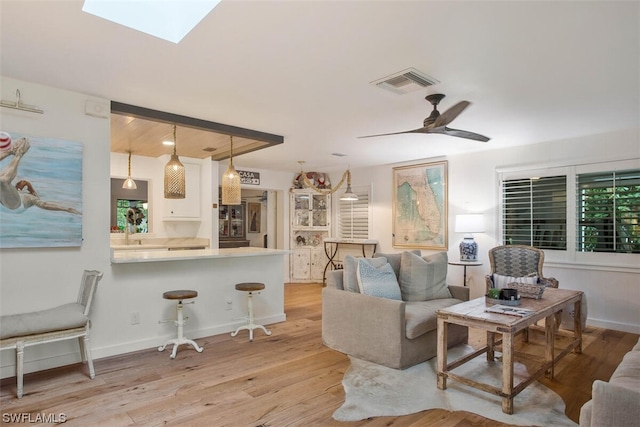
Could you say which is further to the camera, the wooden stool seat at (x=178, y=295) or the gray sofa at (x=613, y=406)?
the wooden stool seat at (x=178, y=295)

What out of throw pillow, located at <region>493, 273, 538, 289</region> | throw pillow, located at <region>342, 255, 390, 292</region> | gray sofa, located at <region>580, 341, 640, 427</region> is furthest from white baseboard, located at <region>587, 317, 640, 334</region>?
gray sofa, located at <region>580, 341, 640, 427</region>

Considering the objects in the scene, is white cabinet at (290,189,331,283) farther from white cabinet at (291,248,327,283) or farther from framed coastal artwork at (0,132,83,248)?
framed coastal artwork at (0,132,83,248)

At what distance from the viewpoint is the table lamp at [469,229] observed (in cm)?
525

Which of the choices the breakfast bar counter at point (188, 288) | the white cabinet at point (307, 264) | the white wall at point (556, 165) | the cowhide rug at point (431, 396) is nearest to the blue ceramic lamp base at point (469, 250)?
the white wall at point (556, 165)

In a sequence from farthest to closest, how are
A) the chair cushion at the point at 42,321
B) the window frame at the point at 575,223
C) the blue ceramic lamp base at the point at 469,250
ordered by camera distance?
the blue ceramic lamp base at the point at 469,250 < the window frame at the point at 575,223 < the chair cushion at the point at 42,321

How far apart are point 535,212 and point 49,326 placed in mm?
5545

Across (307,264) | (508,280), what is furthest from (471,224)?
(307,264)

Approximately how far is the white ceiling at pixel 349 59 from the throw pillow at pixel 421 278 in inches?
59.8

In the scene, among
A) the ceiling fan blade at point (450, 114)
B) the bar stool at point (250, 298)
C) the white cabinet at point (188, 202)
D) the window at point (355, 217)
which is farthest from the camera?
the window at point (355, 217)

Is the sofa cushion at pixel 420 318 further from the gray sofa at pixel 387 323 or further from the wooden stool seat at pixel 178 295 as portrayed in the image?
the wooden stool seat at pixel 178 295

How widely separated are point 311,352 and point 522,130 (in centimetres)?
349

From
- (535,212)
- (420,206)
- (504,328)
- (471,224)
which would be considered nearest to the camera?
(504,328)

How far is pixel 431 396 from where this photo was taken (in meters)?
2.68

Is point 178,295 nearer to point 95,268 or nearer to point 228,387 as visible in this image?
point 95,268
